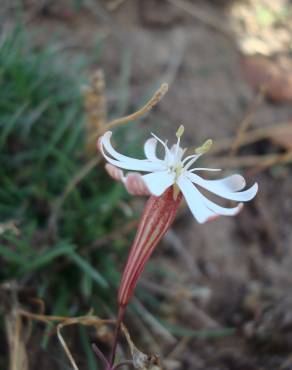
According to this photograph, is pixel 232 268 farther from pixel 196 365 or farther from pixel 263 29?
pixel 263 29

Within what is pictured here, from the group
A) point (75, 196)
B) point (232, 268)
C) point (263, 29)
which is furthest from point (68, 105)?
point (263, 29)

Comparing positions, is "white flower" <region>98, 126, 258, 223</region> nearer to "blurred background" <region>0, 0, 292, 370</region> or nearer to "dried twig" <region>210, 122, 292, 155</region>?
"blurred background" <region>0, 0, 292, 370</region>

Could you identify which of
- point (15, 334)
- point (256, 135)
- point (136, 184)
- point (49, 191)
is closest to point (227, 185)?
point (136, 184)

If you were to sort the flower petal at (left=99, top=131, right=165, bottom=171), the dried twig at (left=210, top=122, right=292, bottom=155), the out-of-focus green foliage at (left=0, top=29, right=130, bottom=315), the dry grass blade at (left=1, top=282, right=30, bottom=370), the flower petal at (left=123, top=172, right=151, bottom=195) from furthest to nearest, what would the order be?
the dried twig at (left=210, top=122, right=292, bottom=155)
the out-of-focus green foliage at (left=0, top=29, right=130, bottom=315)
the dry grass blade at (left=1, top=282, right=30, bottom=370)
the flower petal at (left=99, top=131, right=165, bottom=171)
the flower petal at (left=123, top=172, right=151, bottom=195)

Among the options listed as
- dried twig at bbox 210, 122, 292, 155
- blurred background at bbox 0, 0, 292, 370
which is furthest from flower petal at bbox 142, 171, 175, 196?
dried twig at bbox 210, 122, 292, 155

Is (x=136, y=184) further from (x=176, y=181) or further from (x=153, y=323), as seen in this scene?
(x=153, y=323)

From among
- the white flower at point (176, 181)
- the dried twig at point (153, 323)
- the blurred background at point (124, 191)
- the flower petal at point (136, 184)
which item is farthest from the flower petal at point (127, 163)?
the dried twig at point (153, 323)
